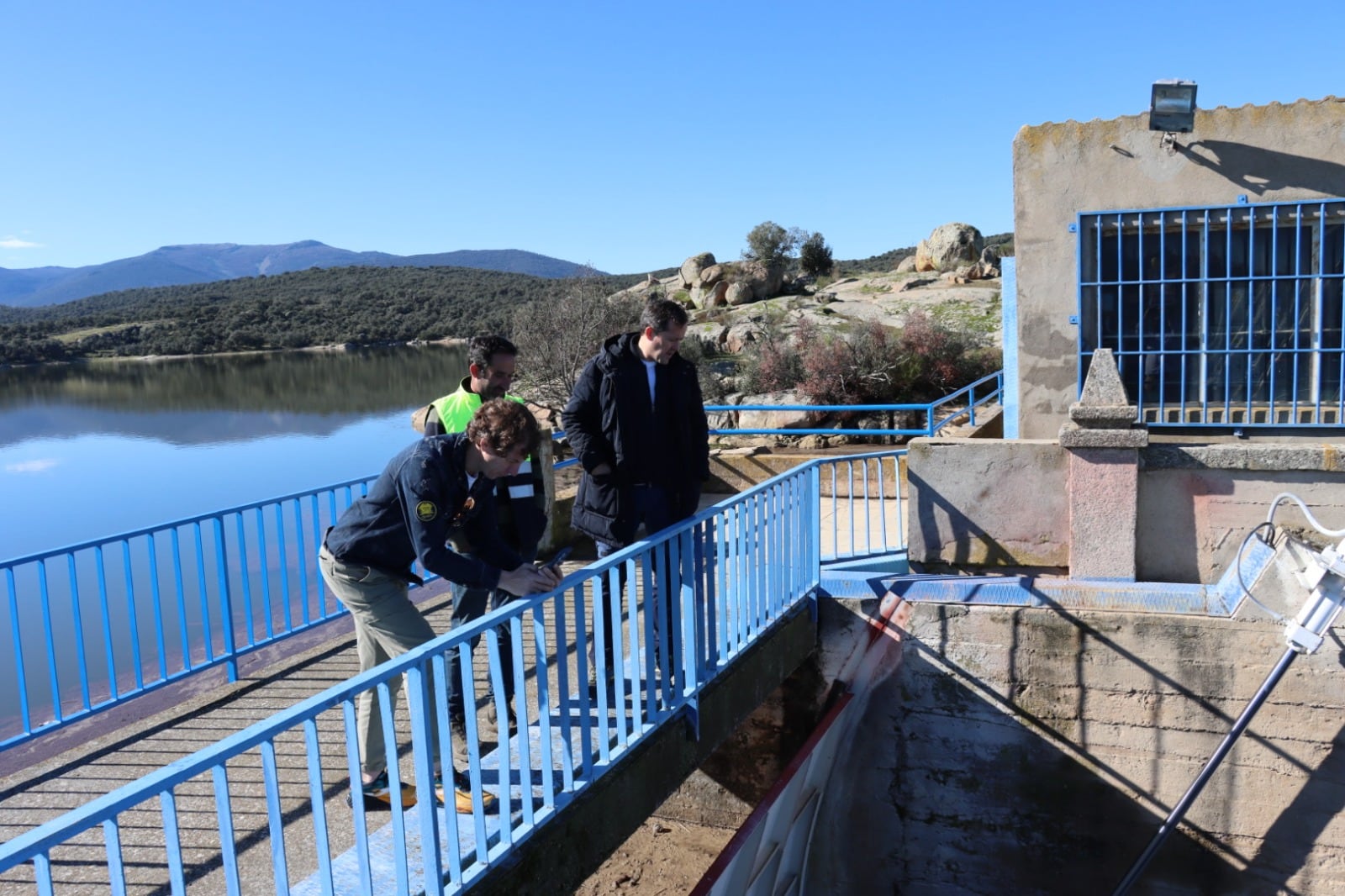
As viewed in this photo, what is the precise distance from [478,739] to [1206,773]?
433 centimetres

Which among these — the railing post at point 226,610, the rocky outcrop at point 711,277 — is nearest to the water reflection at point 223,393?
the rocky outcrop at point 711,277

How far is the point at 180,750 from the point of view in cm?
445

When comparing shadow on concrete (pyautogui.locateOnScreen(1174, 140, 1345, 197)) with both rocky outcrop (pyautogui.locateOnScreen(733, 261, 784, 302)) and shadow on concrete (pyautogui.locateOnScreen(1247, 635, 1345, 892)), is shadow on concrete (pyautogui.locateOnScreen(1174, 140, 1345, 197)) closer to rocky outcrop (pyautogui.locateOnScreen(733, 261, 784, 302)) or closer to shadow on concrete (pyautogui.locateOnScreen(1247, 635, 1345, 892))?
shadow on concrete (pyautogui.locateOnScreen(1247, 635, 1345, 892))

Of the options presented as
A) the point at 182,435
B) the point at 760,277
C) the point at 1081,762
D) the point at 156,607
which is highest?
the point at 760,277

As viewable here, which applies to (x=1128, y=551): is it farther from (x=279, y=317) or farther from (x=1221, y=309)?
(x=279, y=317)

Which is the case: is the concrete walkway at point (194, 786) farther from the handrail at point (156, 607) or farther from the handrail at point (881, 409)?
the handrail at point (881, 409)

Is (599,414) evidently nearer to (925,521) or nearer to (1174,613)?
(925,521)

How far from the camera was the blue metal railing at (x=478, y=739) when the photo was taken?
2348 millimetres

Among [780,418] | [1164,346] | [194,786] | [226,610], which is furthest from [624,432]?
[780,418]

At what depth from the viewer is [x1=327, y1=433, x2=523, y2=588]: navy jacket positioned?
3305 millimetres

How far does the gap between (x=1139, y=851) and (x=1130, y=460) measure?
7.74ft

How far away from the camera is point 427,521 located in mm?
3299

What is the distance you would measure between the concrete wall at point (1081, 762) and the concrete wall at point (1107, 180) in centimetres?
171

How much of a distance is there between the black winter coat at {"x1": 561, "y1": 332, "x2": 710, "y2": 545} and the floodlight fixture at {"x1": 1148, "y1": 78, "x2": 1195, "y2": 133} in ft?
12.2
